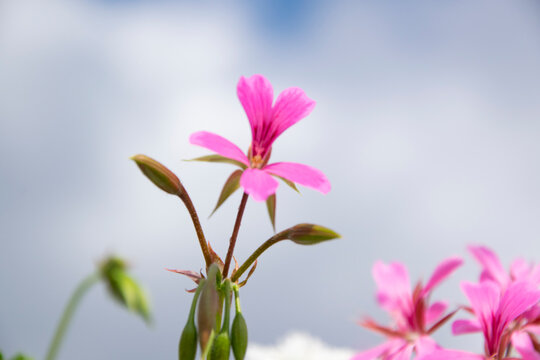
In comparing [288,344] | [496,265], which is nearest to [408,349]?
[496,265]

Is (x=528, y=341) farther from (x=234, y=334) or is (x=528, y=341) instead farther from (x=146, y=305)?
(x=146, y=305)

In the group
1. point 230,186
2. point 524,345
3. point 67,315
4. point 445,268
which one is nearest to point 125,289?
point 67,315

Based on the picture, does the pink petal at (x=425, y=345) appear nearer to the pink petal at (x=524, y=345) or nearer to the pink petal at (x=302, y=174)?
the pink petal at (x=524, y=345)

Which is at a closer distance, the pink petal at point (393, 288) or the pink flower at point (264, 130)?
the pink flower at point (264, 130)

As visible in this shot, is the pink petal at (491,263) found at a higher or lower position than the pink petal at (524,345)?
higher

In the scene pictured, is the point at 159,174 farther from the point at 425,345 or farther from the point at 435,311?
the point at 435,311

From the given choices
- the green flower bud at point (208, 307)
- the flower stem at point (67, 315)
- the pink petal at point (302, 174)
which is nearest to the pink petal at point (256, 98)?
the pink petal at point (302, 174)

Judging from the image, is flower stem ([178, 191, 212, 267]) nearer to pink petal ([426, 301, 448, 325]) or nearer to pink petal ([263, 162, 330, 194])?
pink petal ([263, 162, 330, 194])

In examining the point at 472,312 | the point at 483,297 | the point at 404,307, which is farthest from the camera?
the point at 404,307
